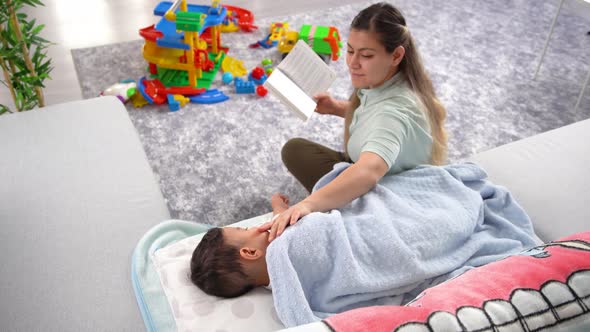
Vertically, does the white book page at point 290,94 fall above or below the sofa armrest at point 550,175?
above

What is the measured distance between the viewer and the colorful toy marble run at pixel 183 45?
93.1 inches

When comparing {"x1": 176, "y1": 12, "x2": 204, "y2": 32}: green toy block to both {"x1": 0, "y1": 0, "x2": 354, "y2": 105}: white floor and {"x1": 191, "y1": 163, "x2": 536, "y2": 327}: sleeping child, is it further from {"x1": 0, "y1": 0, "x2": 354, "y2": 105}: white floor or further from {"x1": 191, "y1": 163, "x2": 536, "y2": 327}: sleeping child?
{"x1": 191, "y1": 163, "x2": 536, "y2": 327}: sleeping child

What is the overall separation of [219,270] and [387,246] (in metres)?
0.41

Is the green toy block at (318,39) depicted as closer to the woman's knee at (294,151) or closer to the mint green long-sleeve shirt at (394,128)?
the woman's knee at (294,151)

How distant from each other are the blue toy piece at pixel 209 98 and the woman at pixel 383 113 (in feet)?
3.54

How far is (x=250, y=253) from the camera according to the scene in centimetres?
128

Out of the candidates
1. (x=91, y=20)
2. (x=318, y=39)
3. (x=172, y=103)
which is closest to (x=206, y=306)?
(x=172, y=103)

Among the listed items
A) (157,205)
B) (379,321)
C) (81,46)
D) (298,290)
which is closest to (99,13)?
(81,46)

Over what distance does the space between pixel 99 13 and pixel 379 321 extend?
9.88ft

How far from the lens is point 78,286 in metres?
1.22

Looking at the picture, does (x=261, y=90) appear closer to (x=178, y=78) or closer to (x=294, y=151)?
(x=178, y=78)

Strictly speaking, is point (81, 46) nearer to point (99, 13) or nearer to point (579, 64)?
Answer: point (99, 13)

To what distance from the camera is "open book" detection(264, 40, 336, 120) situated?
5.67 feet

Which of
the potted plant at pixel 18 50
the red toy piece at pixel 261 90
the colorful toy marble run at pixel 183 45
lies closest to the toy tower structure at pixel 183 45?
the colorful toy marble run at pixel 183 45
